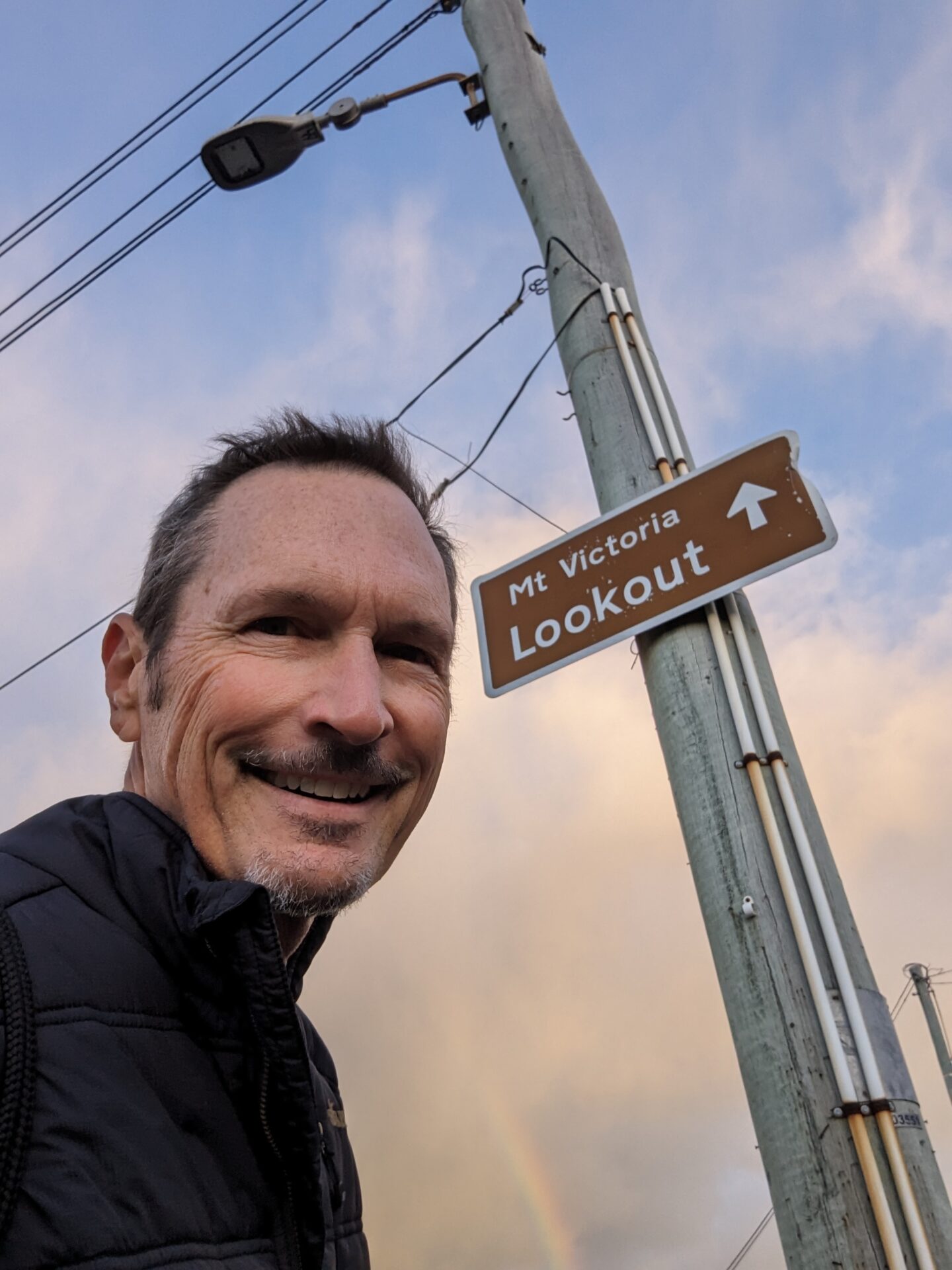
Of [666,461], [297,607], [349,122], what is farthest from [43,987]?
[349,122]

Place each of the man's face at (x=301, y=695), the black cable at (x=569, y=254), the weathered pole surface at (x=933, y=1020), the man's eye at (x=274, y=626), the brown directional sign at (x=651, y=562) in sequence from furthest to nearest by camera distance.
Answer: the weathered pole surface at (x=933, y=1020)
the black cable at (x=569, y=254)
the brown directional sign at (x=651, y=562)
the man's eye at (x=274, y=626)
the man's face at (x=301, y=695)

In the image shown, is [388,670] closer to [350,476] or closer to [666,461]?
[350,476]

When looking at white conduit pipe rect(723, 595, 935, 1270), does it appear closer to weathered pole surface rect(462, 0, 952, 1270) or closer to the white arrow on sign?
weathered pole surface rect(462, 0, 952, 1270)

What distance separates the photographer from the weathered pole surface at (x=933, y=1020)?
1548 cm

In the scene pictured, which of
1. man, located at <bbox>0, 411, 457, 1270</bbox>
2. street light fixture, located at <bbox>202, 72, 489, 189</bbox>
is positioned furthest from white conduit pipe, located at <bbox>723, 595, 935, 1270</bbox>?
street light fixture, located at <bbox>202, 72, 489, 189</bbox>

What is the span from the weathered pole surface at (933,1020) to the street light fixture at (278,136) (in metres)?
16.9

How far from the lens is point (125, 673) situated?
157cm

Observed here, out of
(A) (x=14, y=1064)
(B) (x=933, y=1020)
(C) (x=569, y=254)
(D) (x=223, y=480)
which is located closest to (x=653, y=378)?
(C) (x=569, y=254)

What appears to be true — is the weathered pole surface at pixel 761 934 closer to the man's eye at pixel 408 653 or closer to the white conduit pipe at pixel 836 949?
the white conduit pipe at pixel 836 949

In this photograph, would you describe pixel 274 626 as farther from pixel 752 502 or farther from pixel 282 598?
pixel 752 502

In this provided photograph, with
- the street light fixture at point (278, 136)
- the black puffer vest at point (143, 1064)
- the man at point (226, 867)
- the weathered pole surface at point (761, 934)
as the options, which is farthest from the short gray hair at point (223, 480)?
the street light fixture at point (278, 136)

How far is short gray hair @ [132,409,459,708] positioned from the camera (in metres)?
1.49

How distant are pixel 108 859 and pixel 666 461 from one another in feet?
6.52

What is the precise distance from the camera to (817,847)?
1.99 metres
